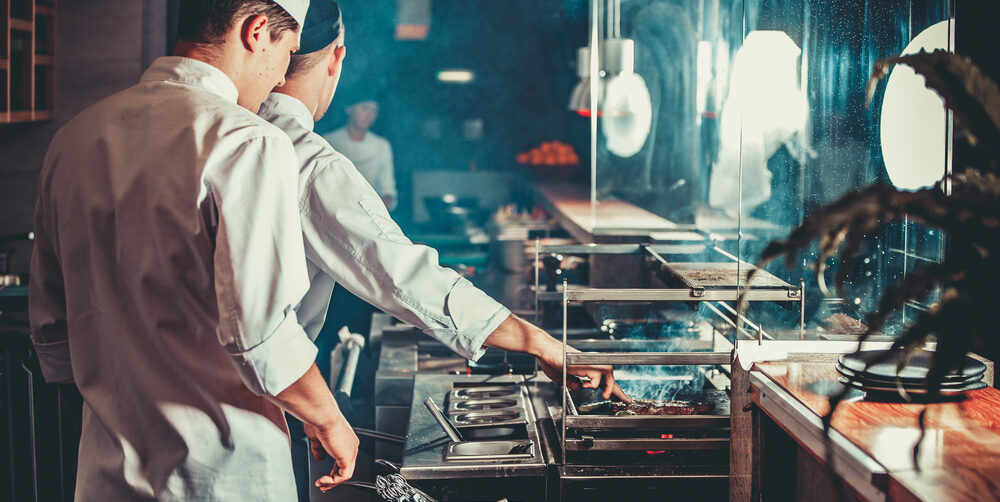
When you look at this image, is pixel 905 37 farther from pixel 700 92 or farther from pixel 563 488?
pixel 700 92

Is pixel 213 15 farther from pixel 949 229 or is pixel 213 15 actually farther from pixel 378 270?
pixel 949 229

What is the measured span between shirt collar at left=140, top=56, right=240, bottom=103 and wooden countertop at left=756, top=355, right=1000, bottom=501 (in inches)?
40.4

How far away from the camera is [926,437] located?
1188mm

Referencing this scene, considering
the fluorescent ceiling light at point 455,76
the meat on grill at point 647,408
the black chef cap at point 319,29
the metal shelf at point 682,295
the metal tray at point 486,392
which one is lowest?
the metal tray at point 486,392

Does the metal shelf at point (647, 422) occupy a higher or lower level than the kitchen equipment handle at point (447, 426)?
higher

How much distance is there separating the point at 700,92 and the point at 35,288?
3333mm

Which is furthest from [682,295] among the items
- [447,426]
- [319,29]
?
[319,29]

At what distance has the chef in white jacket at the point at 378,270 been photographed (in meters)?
1.67

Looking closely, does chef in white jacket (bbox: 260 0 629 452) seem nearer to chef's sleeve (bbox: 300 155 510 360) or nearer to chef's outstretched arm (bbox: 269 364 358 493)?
chef's sleeve (bbox: 300 155 510 360)

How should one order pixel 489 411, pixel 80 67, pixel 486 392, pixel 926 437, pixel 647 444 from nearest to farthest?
pixel 926 437 → pixel 647 444 → pixel 489 411 → pixel 486 392 → pixel 80 67

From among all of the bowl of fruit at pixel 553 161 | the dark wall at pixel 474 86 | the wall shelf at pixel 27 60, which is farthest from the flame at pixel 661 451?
the dark wall at pixel 474 86

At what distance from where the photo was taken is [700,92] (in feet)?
13.6

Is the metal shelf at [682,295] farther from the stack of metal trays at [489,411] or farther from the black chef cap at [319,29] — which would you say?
the black chef cap at [319,29]

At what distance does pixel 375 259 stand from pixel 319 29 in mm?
589
